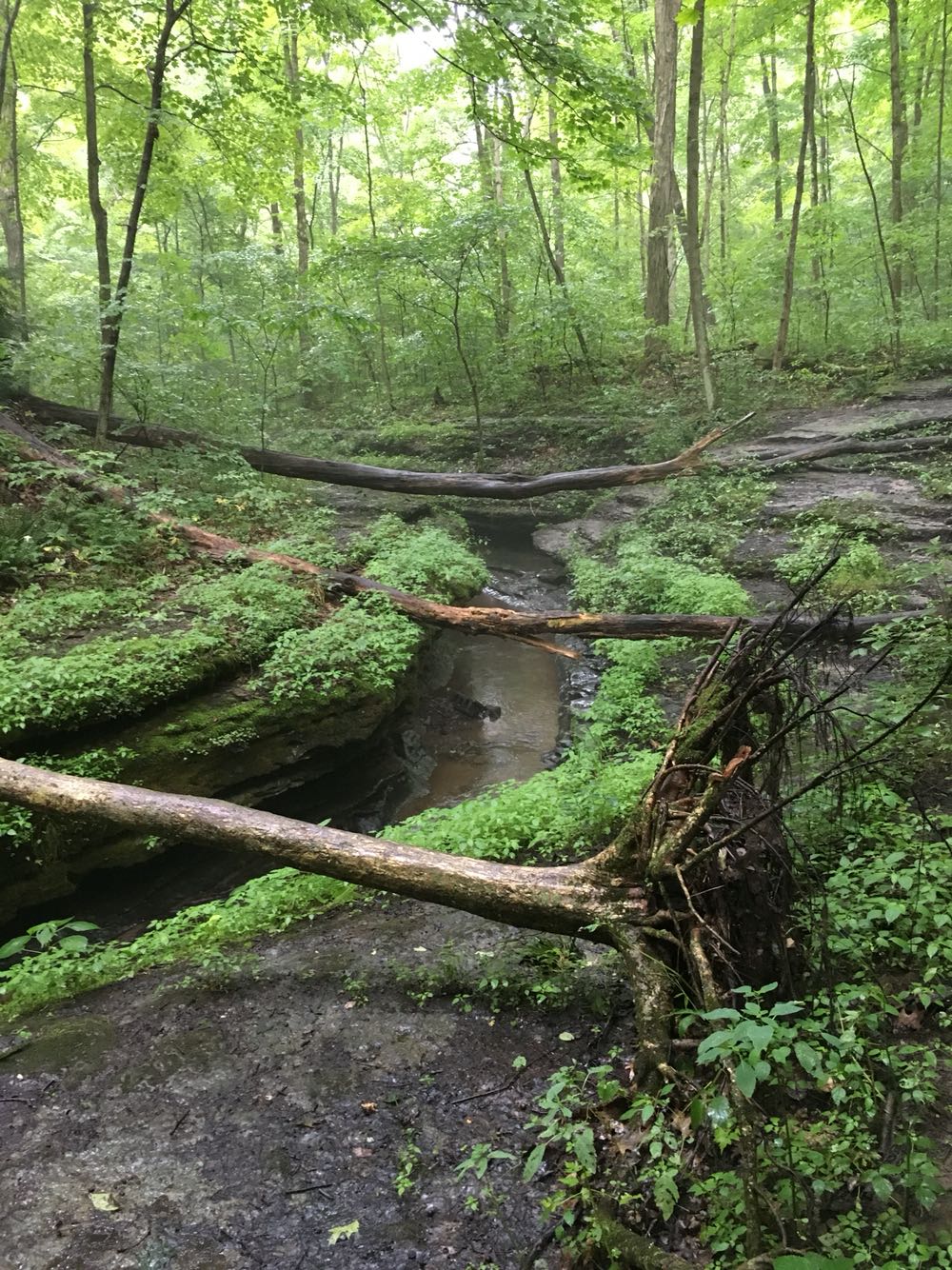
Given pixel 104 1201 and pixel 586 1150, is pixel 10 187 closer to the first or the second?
pixel 104 1201

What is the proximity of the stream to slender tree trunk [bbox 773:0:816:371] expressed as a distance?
7.54 meters

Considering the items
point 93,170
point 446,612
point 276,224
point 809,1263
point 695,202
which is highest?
point 276,224

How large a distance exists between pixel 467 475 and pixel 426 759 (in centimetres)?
621

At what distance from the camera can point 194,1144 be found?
314 cm

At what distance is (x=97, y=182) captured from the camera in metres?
9.87

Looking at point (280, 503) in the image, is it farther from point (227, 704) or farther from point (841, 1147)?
point (841, 1147)

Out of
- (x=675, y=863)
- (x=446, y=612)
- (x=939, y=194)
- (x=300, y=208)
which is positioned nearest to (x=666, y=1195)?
(x=675, y=863)

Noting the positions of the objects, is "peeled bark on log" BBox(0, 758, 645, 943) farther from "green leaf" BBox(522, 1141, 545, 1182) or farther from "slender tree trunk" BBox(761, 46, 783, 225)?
"slender tree trunk" BBox(761, 46, 783, 225)

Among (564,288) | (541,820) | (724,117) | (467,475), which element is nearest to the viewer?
(541,820)

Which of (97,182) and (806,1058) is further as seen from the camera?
(97,182)

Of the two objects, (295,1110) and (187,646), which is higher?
(187,646)

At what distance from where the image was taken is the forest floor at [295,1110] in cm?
266

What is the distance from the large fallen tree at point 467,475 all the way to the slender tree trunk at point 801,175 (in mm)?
3490

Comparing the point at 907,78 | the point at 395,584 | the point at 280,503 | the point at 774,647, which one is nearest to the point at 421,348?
the point at 280,503
